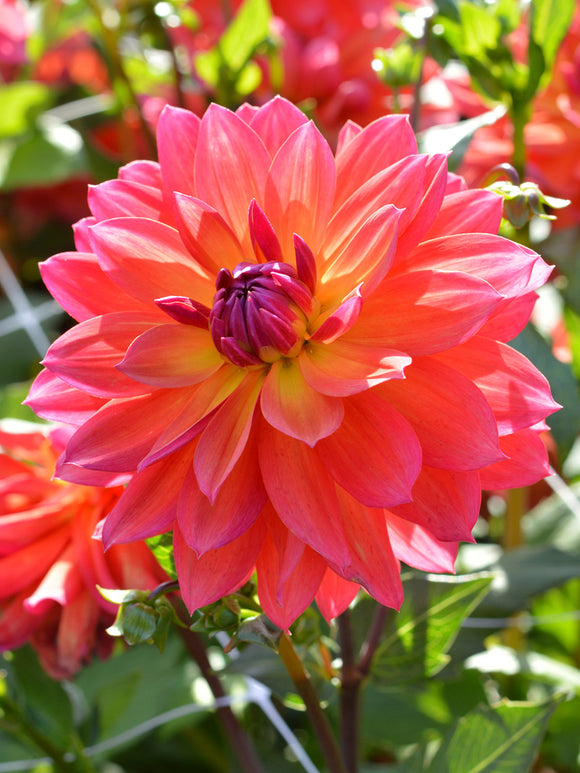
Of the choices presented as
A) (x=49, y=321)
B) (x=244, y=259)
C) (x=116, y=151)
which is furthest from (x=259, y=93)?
(x=244, y=259)

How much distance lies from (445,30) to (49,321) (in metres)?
0.75

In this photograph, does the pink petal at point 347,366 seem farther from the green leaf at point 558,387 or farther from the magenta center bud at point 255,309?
the green leaf at point 558,387

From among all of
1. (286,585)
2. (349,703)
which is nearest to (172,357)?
(286,585)

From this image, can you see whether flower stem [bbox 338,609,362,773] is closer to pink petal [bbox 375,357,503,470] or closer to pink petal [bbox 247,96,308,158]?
pink petal [bbox 375,357,503,470]

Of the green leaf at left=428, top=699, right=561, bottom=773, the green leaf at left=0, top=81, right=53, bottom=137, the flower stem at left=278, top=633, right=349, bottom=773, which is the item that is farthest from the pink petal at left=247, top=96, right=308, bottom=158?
the green leaf at left=0, top=81, right=53, bottom=137

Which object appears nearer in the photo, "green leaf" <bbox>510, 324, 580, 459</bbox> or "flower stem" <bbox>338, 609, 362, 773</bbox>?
"flower stem" <bbox>338, 609, 362, 773</bbox>

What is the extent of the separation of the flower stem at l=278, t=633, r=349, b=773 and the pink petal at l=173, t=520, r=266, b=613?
0.06 m

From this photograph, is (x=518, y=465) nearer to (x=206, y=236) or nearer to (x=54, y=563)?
(x=206, y=236)

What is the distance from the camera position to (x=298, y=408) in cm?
52

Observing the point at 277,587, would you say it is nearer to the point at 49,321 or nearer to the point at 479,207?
the point at 479,207

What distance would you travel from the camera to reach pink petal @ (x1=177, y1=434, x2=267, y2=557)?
489 mm

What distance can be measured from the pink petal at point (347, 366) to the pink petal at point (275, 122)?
0.45 ft

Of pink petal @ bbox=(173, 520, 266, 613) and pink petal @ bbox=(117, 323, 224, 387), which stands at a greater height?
pink petal @ bbox=(117, 323, 224, 387)

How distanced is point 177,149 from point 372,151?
124 millimetres
